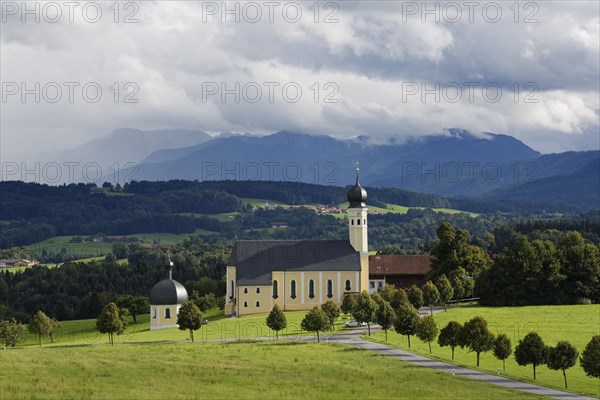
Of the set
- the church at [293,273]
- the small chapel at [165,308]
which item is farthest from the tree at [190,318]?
the church at [293,273]

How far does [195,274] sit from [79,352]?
295ft

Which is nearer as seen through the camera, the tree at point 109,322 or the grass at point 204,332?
Result: the tree at point 109,322

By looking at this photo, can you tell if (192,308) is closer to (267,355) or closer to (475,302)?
(267,355)

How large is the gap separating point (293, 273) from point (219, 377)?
5289cm

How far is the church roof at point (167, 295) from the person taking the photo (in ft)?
322

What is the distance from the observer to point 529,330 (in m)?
79.2

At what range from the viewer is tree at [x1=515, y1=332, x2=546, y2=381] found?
197 ft

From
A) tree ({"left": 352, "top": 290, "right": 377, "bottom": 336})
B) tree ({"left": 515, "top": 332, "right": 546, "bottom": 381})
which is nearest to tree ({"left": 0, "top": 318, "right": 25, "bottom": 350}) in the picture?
tree ({"left": 352, "top": 290, "right": 377, "bottom": 336})

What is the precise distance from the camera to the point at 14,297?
151 meters

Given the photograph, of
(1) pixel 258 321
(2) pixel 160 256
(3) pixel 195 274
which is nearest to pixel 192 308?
→ (1) pixel 258 321

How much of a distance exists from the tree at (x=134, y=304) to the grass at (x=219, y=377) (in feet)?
156

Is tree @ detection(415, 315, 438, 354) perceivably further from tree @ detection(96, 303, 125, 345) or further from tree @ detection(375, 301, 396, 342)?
tree @ detection(96, 303, 125, 345)

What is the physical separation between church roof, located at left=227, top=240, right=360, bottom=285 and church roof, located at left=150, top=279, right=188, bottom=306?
8122 mm

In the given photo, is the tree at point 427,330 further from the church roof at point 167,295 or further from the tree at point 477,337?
the church roof at point 167,295
